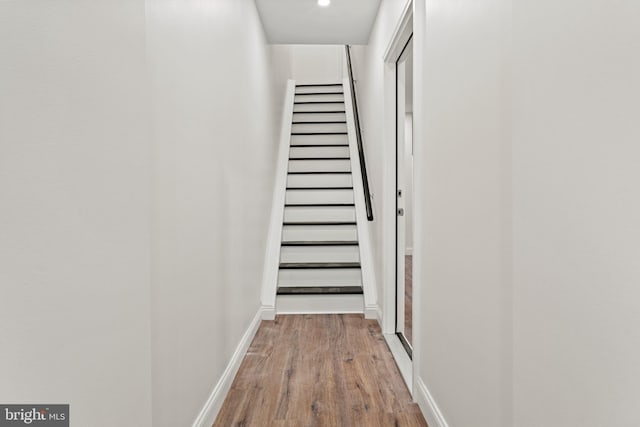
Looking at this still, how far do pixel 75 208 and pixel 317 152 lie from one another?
4.35 metres

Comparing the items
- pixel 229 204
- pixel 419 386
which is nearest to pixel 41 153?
pixel 229 204

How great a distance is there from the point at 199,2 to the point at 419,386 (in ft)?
6.48

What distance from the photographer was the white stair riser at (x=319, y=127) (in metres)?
5.38

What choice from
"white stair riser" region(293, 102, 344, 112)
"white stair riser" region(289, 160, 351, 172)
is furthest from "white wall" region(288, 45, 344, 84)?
"white stair riser" region(289, 160, 351, 172)

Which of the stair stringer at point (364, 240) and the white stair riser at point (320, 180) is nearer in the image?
the stair stringer at point (364, 240)

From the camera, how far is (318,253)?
4.06 meters

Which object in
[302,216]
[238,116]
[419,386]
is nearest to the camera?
[419,386]

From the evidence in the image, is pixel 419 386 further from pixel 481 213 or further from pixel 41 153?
pixel 41 153

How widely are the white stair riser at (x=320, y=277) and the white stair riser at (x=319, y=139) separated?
1.95 m

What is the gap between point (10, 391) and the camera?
27.6 inches

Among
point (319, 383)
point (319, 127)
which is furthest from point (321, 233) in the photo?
point (319, 383)

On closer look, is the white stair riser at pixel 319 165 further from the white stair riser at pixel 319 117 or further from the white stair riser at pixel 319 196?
the white stair riser at pixel 319 117

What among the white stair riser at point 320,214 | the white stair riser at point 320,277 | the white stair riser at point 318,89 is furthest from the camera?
the white stair riser at point 318,89

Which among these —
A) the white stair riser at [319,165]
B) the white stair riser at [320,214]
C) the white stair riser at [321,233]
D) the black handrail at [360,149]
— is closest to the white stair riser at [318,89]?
the black handrail at [360,149]
